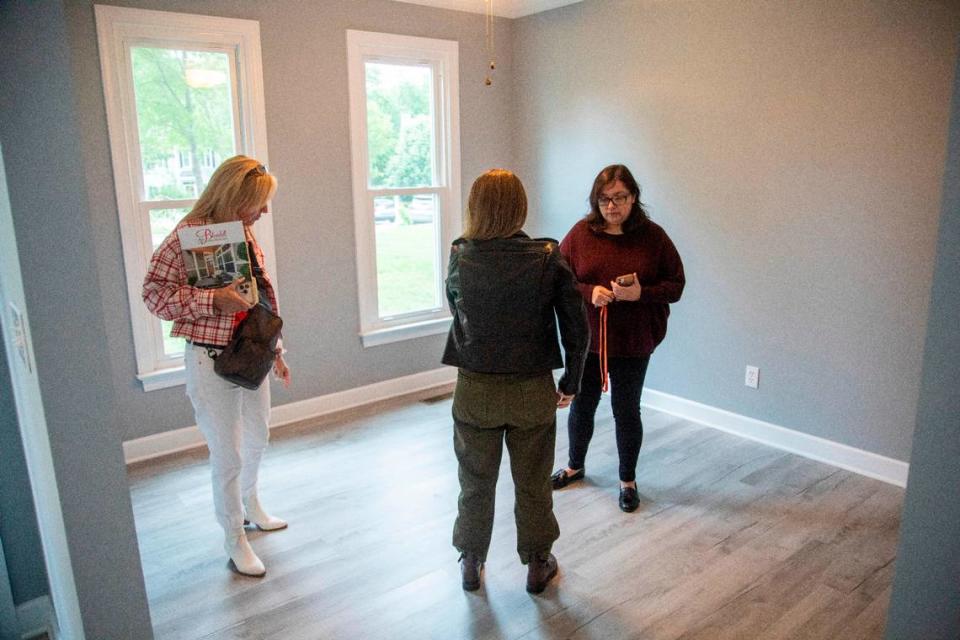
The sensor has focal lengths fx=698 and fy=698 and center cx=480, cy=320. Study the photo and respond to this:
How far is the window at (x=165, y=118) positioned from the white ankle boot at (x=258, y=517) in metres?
1.06

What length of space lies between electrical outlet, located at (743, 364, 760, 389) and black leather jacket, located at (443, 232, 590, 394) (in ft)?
5.96

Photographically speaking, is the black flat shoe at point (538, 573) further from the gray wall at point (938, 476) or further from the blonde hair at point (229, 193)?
the blonde hair at point (229, 193)

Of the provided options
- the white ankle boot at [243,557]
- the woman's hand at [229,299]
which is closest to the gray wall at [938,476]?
the woman's hand at [229,299]

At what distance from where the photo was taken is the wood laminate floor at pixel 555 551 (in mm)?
2193

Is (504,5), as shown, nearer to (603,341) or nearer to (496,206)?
(603,341)

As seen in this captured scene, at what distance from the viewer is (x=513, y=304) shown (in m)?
2.01

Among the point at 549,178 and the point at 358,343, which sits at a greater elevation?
the point at 549,178

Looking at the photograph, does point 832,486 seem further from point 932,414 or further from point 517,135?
point 517,135

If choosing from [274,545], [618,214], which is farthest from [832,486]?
[274,545]

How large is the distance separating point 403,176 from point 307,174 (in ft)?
2.14

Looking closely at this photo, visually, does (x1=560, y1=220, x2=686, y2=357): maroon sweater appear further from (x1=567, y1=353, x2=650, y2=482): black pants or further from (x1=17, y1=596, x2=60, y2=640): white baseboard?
(x1=17, y1=596, x2=60, y2=640): white baseboard

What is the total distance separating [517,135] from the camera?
4648mm

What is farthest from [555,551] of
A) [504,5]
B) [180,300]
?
[504,5]

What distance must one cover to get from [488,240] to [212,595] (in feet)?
4.99
